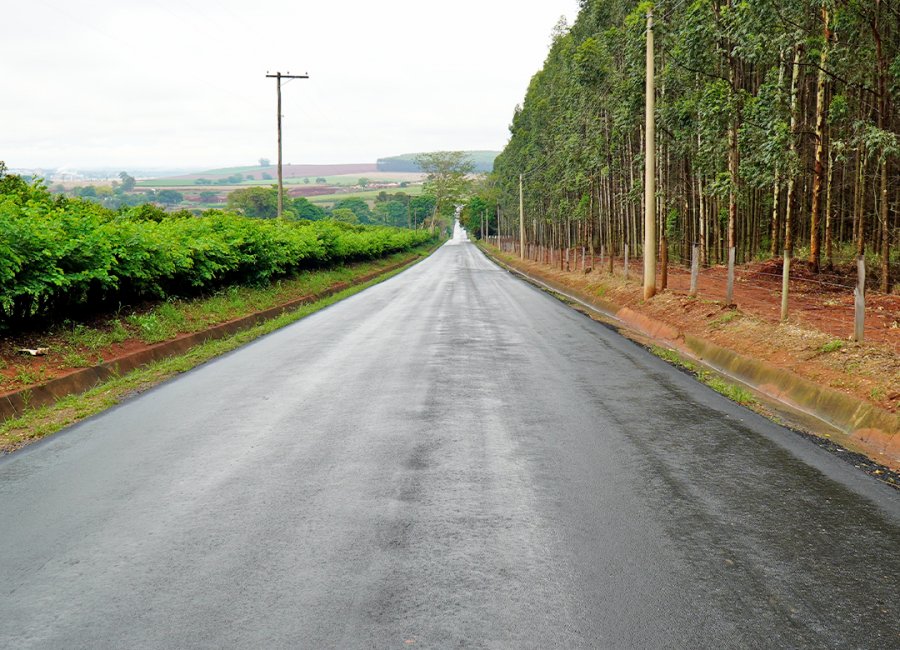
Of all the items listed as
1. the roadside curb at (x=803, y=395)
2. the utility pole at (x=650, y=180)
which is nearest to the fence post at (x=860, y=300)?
the roadside curb at (x=803, y=395)

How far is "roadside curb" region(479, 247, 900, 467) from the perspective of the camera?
6.89 metres

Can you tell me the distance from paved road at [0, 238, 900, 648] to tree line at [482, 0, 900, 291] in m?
8.63

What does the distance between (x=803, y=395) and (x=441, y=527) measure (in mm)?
6110

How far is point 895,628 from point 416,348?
9.52 metres

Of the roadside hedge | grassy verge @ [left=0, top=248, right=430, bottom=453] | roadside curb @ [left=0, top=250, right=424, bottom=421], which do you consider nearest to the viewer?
grassy verge @ [left=0, top=248, right=430, bottom=453]

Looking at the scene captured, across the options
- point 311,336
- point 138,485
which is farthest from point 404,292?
point 138,485

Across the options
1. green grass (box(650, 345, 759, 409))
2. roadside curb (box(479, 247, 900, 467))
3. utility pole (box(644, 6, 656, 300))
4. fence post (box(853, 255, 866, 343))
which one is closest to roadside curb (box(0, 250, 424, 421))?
green grass (box(650, 345, 759, 409))

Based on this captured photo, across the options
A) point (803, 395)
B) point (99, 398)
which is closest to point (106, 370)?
point (99, 398)

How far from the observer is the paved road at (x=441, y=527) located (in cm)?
334

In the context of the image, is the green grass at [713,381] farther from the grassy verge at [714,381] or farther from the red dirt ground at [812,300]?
the red dirt ground at [812,300]

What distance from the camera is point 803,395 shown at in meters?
8.70

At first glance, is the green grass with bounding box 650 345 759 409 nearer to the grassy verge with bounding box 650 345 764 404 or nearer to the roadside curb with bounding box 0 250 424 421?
the grassy verge with bounding box 650 345 764 404

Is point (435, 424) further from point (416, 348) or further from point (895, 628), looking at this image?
point (416, 348)

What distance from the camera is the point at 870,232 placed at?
28875 millimetres
